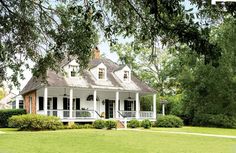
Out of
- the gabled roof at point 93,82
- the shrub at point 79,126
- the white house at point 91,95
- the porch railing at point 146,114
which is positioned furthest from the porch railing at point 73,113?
the porch railing at point 146,114

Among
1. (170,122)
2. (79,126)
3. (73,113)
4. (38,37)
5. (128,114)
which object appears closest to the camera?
(38,37)

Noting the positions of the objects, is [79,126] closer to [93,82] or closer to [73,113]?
[73,113]

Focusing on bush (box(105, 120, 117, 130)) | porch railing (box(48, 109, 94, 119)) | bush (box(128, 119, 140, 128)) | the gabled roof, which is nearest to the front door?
the gabled roof

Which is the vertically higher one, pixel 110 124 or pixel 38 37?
pixel 38 37

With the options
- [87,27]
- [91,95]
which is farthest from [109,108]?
[87,27]

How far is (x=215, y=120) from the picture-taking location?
42.6 meters

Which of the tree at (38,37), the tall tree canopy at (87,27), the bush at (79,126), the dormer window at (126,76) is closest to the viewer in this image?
the tall tree canopy at (87,27)

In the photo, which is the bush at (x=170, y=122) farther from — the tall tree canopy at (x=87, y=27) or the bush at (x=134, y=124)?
the tall tree canopy at (x=87, y=27)

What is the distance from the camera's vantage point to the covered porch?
37906 millimetres

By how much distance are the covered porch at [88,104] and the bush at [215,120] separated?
5.32 metres

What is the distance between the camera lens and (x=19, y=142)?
2062 cm

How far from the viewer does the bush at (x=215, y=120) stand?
4209 centimetres

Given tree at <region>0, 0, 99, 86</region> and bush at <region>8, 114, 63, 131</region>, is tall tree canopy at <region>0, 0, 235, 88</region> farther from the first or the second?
bush at <region>8, 114, 63, 131</region>

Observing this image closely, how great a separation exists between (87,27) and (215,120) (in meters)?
36.7
